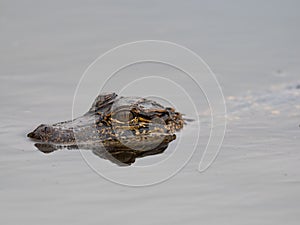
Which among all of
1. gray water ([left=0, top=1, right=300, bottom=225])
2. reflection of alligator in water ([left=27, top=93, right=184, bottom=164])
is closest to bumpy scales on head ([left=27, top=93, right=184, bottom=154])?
reflection of alligator in water ([left=27, top=93, right=184, bottom=164])

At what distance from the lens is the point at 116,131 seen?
8.05 metres

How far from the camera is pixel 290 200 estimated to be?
643cm

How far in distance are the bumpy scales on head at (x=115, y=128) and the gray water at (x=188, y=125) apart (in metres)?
0.27

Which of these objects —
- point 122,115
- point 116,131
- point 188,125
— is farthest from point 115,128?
point 188,125

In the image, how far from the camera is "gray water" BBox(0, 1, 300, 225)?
→ 6242 mm

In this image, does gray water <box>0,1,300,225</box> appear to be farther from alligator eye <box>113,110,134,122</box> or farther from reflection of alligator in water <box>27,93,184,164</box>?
alligator eye <box>113,110,134,122</box>

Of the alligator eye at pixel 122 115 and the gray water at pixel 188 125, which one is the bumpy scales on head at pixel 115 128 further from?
the gray water at pixel 188 125

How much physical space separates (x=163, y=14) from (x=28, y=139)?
780cm

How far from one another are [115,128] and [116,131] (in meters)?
0.04

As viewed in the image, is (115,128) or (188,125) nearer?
(115,128)

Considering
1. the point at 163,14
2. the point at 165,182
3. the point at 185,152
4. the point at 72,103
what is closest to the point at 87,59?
the point at 72,103

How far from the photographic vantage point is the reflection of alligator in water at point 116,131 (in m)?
7.78

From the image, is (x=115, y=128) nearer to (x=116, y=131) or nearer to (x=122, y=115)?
(x=116, y=131)

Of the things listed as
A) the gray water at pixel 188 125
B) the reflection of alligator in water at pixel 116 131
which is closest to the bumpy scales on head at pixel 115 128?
the reflection of alligator in water at pixel 116 131
